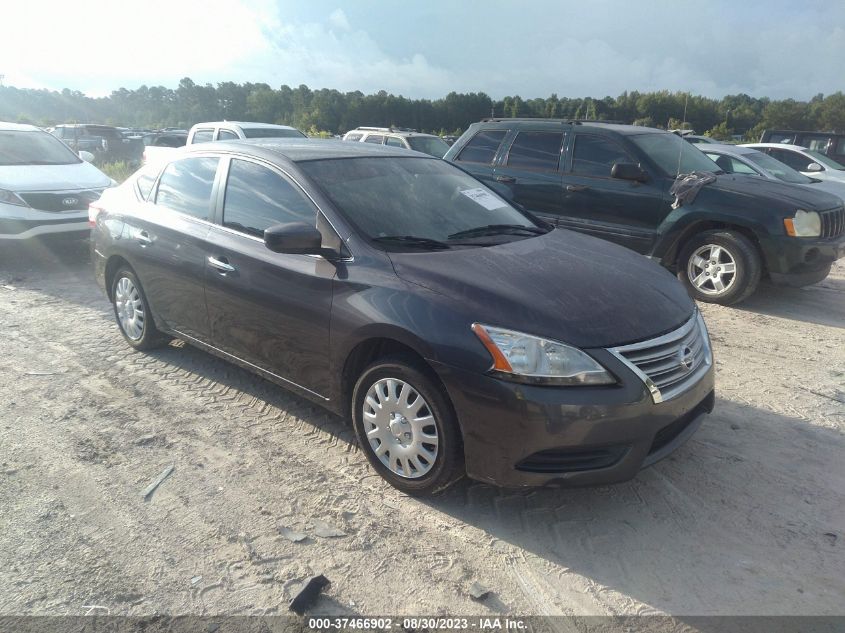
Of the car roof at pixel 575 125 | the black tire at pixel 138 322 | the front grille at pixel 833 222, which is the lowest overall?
the black tire at pixel 138 322

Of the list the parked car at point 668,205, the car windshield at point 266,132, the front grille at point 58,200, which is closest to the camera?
the parked car at point 668,205

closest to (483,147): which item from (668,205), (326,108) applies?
(668,205)

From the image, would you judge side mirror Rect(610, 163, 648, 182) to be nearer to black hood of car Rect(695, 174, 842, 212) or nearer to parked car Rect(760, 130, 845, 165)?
black hood of car Rect(695, 174, 842, 212)

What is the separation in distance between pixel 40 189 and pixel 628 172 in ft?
23.6

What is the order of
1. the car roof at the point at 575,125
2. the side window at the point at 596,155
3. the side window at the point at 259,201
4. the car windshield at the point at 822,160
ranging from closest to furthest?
the side window at the point at 259,201 → the side window at the point at 596,155 → the car roof at the point at 575,125 → the car windshield at the point at 822,160

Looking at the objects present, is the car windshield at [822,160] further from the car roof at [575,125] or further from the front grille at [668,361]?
the front grille at [668,361]

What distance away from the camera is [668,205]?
6.93 meters

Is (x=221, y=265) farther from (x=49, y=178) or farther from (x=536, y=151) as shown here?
(x=49, y=178)

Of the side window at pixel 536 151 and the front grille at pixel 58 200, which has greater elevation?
the side window at pixel 536 151

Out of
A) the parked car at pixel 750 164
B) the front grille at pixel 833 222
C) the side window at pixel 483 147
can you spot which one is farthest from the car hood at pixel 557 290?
the parked car at pixel 750 164

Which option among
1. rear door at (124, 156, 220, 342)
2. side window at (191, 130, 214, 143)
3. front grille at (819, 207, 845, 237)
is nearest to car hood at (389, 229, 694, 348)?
rear door at (124, 156, 220, 342)

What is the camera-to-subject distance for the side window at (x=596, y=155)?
737 cm

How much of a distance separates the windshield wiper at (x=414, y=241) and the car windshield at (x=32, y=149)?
7638 mm

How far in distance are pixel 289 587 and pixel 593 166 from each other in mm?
6186
